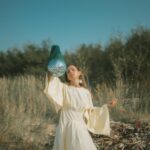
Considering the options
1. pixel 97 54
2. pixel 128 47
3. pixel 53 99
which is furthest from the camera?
pixel 97 54

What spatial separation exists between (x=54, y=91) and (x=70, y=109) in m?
0.32

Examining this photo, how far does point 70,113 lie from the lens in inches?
200

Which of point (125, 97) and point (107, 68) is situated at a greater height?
point (107, 68)

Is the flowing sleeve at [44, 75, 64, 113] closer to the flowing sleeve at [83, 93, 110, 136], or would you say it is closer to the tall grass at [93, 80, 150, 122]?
the flowing sleeve at [83, 93, 110, 136]

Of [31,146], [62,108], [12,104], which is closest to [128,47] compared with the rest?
[12,104]

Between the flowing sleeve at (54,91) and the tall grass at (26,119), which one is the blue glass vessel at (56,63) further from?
the tall grass at (26,119)

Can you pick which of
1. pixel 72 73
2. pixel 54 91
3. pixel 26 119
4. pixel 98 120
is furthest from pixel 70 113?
pixel 26 119

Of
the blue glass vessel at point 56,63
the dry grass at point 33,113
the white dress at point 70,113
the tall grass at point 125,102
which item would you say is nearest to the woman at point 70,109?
the white dress at point 70,113

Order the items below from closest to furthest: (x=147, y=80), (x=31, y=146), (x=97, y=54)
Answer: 1. (x=31, y=146)
2. (x=147, y=80)
3. (x=97, y=54)

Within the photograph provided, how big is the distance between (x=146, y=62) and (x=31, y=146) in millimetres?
8491

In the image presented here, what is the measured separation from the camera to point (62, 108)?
16.7 feet

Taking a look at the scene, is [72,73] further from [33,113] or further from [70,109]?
[33,113]

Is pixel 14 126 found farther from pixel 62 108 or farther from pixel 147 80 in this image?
pixel 147 80

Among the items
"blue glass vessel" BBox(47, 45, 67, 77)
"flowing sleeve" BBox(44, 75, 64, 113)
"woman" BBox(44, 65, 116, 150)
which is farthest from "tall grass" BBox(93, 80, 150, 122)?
"blue glass vessel" BBox(47, 45, 67, 77)
